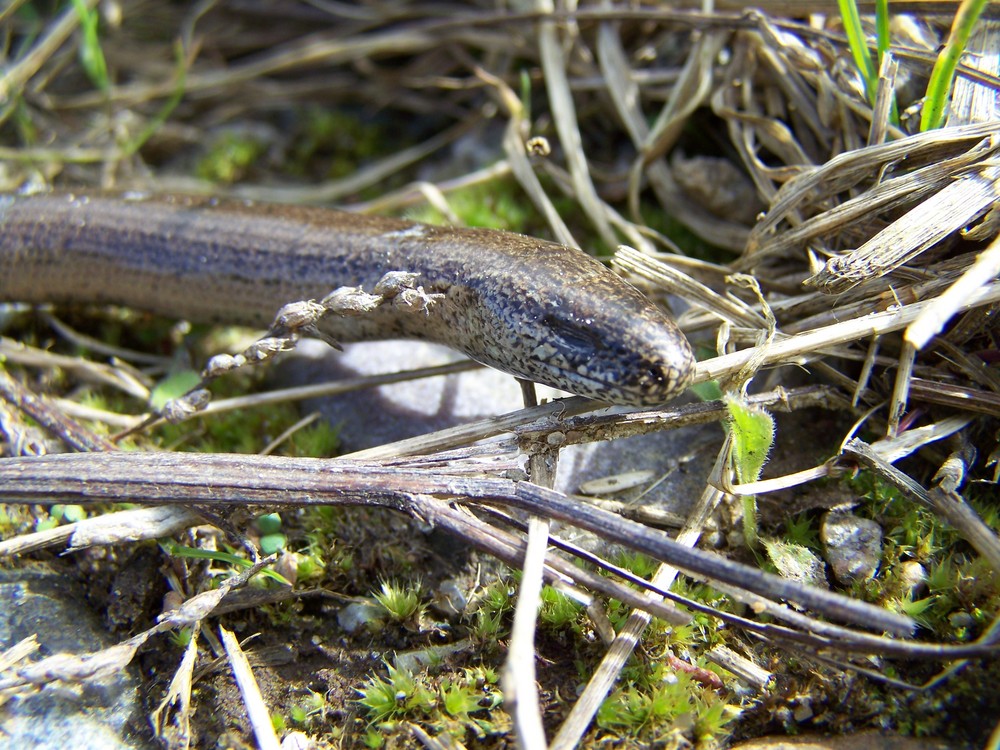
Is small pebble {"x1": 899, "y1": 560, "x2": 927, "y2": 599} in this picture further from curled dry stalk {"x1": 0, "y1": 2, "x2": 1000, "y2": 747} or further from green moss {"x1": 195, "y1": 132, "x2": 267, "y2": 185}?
green moss {"x1": 195, "y1": 132, "x2": 267, "y2": 185}

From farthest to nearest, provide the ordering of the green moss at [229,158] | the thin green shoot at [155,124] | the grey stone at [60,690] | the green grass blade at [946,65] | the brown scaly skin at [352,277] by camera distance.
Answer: the green moss at [229,158] → the thin green shoot at [155,124] → the brown scaly skin at [352,277] → the green grass blade at [946,65] → the grey stone at [60,690]

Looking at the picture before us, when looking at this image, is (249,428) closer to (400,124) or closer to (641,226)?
(641,226)

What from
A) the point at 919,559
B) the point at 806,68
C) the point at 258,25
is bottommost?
the point at 919,559

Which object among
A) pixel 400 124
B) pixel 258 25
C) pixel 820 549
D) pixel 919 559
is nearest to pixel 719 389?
pixel 820 549

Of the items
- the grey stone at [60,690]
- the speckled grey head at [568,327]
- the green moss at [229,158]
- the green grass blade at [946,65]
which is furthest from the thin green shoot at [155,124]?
the green grass blade at [946,65]

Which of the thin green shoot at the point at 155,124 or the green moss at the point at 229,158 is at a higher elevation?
the thin green shoot at the point at 155,124

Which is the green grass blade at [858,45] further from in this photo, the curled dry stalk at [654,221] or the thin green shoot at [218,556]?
the thin green shoot at [218,556]

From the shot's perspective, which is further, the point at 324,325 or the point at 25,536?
the point at 324,325
